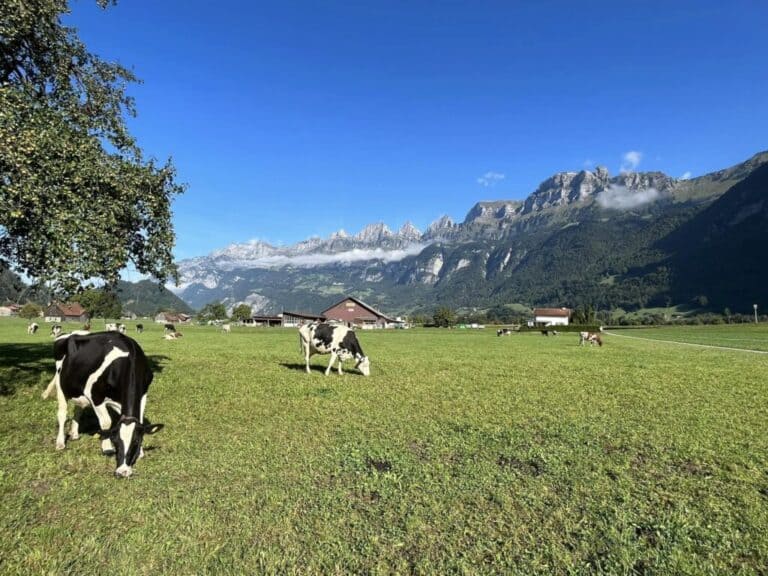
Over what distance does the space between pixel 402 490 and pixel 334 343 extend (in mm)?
13853

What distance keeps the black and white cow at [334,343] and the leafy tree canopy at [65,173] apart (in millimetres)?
6710

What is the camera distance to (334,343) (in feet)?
67.4

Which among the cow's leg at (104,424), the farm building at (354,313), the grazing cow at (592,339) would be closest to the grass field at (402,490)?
the cow's leg at (104,424)

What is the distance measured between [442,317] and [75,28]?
175285mm

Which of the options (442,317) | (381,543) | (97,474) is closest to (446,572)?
(381,543)

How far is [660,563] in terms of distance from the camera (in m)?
4.99

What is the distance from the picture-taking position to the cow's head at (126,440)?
25.7ft

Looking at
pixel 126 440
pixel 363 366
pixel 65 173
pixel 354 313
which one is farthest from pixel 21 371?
pixel 354 313

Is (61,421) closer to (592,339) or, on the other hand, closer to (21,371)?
(21,371)

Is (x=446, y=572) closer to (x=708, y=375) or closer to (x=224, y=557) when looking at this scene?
(x=224, y=557)

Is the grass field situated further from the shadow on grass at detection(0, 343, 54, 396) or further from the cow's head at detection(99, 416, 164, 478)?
the shadow on grass at detection(0, 343, 54, 396)

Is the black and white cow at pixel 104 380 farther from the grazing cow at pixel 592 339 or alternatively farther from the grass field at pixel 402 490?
the grazing cow at pixel 592 339

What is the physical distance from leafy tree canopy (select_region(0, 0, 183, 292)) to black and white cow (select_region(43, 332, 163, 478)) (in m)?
4.17

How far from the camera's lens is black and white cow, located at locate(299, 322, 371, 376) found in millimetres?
20266
